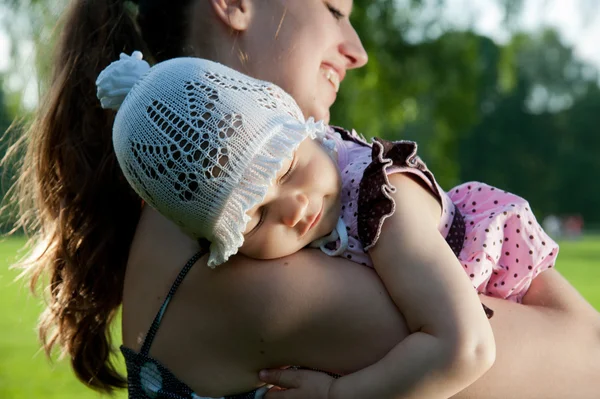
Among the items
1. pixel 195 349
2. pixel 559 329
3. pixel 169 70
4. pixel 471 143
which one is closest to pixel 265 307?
pixel 195 349

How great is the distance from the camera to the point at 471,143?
44.1 m

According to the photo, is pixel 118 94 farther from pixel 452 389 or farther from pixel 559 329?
pixel 559 329

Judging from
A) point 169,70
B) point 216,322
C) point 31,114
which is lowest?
point 31,114

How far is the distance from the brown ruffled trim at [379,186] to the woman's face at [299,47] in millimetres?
452

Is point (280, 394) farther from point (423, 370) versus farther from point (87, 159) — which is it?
point (87, 159)

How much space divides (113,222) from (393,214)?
101 cm

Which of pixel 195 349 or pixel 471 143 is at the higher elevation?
pixel 195 349

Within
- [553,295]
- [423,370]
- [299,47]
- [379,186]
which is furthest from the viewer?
[299,47]

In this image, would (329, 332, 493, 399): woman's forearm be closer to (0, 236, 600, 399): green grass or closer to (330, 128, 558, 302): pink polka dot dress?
(330, 128, 558, 302): pink polka dot dress

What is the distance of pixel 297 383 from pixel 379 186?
445mm

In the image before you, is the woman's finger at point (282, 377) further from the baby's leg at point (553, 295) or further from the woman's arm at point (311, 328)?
the baby's leg at point (553, 295)

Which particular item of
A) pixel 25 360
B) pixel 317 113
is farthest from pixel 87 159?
pixel 25 360

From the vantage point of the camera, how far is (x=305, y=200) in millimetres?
1776

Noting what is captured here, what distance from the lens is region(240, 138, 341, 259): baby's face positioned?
1.79 metres
